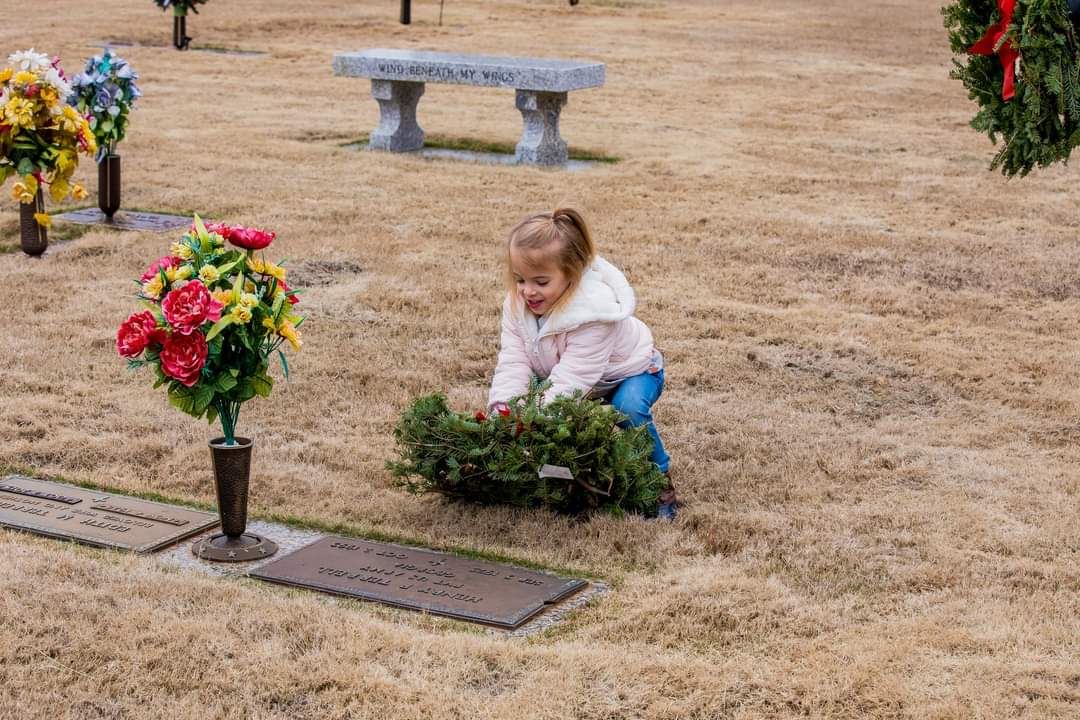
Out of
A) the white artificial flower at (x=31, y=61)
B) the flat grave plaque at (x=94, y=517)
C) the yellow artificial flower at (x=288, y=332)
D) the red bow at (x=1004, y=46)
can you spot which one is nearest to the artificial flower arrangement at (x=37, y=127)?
the white artificial flower at (x=31, y=61)

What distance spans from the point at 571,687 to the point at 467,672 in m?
0.29

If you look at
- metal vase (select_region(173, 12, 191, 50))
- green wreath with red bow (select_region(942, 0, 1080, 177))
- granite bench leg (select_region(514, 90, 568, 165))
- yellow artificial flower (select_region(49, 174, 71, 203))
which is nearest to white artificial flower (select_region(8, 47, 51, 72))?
yellow artificial flower (select_region(49, 174, 71, 203))

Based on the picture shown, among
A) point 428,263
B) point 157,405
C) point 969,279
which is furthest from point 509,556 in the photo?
point 969,279

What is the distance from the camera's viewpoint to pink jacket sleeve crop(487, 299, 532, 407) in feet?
16.8

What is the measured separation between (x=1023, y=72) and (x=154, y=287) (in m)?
3.22

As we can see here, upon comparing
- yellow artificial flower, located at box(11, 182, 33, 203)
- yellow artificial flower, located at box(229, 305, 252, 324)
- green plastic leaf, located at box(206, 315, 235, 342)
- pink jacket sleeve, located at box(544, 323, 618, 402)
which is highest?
yellow artificial flower, located at box(229, 305, 252, 324)

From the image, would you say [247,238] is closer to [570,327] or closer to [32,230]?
[570,327]

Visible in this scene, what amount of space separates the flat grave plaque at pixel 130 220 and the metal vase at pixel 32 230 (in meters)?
0.92

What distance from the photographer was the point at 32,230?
348 inches

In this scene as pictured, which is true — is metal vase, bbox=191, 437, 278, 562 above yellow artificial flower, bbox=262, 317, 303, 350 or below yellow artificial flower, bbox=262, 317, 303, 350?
below

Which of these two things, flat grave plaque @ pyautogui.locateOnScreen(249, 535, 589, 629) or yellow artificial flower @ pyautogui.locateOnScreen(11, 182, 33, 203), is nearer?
flat grave plaque @ pyautogui.locateOnScreen(249, 535, 589, 629)

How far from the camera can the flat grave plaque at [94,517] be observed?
468 centimetres

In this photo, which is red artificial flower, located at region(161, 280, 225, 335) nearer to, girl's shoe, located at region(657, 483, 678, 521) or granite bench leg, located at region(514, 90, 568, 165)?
girl's shoe, located at region(657, 483, 678, 521)

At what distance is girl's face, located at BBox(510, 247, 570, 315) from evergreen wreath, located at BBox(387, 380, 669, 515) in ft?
1.02
